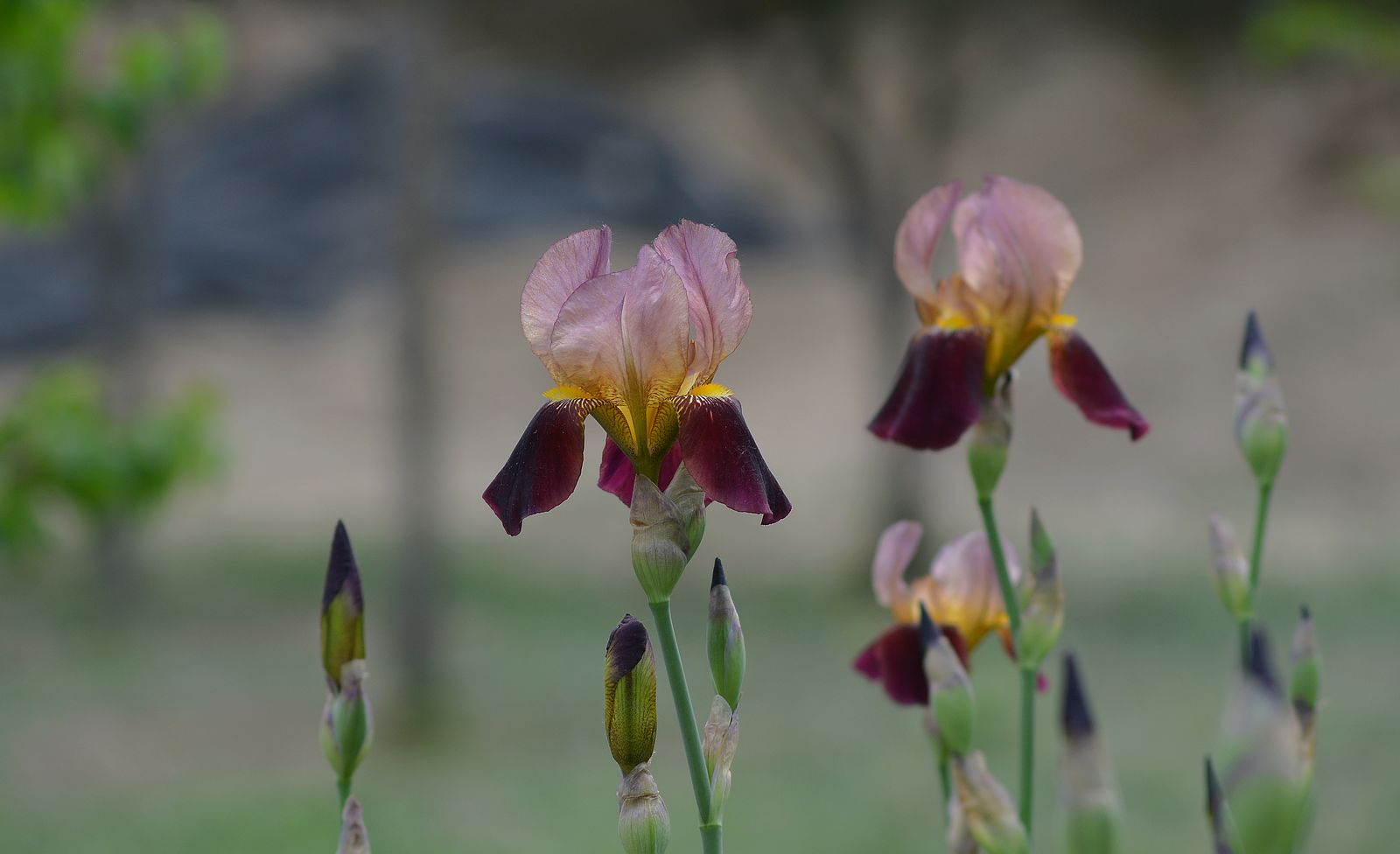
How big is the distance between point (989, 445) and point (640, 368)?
191mm

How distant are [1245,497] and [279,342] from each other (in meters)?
6.77

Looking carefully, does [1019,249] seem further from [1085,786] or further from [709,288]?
[1085,786]

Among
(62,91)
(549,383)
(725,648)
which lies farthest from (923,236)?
(549,383)

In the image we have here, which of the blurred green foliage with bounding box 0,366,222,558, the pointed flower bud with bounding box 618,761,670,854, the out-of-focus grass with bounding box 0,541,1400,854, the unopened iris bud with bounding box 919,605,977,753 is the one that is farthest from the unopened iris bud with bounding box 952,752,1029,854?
the blurred green foliage with bounding box 0,366,222,558

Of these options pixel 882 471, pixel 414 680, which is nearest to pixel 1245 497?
pixel 882 471

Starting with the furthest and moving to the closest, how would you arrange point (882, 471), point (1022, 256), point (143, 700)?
point (882, 471) → point (143, 700) → point (1022, 256)

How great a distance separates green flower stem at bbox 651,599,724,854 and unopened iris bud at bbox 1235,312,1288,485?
339 mm

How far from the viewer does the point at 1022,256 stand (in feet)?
2.51

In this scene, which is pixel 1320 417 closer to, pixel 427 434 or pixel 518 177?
pixel 427 434

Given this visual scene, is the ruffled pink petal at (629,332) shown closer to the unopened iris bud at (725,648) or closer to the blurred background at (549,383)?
the unopened iris bud at (725,648)

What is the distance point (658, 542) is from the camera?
1.91 ft

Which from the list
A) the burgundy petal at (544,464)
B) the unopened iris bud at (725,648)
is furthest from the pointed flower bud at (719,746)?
the burgundy petal at (544,464)

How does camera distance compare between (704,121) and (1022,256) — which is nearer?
(1022,256)

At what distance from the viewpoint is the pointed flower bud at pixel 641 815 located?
578mm
